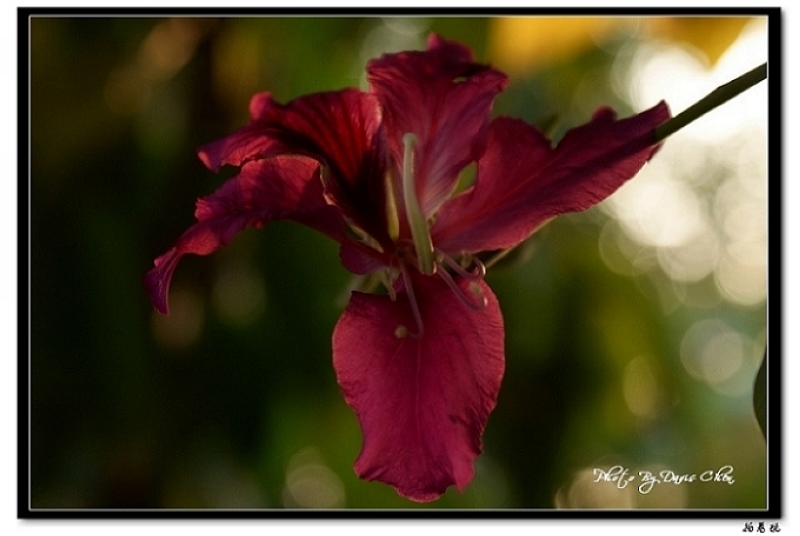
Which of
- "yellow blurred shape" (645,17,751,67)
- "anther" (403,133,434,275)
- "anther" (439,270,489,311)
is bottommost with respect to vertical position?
"anther" (439,270,489,311)

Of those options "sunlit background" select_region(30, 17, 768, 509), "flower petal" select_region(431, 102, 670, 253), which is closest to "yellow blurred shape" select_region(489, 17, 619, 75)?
"sunlit background" select_region(30, 17, 768, 509)

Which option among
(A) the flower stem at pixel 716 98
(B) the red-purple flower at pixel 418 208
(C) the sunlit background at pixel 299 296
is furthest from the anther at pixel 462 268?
(C) the sunlit background at pixel 299 296

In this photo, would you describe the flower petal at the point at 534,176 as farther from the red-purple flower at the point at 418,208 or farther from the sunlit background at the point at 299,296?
the sunlit background at the point at 299,296

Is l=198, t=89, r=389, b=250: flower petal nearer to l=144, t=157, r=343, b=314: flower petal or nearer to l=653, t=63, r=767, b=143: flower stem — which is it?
l=144, t=157, r=343, b=314: flower petal

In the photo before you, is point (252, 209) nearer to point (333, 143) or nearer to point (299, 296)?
point (333, 143)

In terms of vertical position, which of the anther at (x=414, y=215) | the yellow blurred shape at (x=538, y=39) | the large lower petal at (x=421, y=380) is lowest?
the large lower petal at (x=421, y=380)

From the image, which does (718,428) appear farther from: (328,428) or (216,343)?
(216,343)
